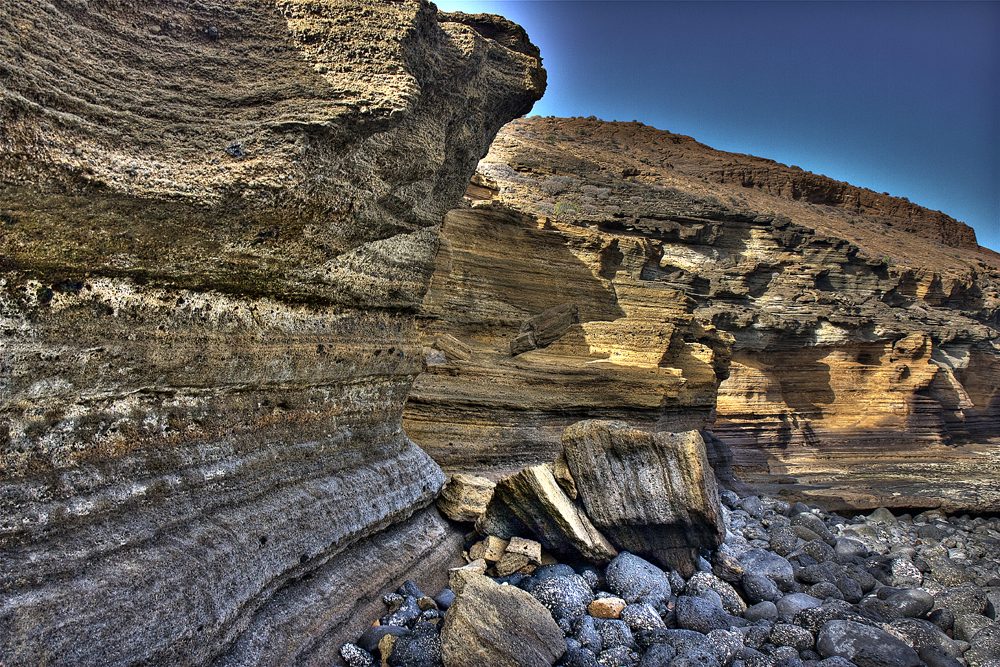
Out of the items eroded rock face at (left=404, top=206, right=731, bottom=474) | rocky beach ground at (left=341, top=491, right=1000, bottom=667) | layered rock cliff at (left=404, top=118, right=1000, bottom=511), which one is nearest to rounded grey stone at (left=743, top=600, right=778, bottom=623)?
rocky beach ground at (left=341, top=491, right=1000, bottom=667)

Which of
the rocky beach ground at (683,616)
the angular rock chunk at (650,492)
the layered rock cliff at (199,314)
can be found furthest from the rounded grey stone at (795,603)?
the layered rock cliff at (199,314)

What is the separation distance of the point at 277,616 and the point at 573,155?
69.3 ft

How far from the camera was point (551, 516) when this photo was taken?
13.8 ft

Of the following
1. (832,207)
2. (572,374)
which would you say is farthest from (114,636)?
(832,207)

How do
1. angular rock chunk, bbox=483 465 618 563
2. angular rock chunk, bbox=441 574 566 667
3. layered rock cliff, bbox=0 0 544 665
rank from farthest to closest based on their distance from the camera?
1. angular rock chunk, bbox=483 465 618 563
2. angular rock chunk, bbox=441 574 566 667
3. layered rock cliff, bbox=0 0 544 665

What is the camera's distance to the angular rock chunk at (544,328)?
318 inches

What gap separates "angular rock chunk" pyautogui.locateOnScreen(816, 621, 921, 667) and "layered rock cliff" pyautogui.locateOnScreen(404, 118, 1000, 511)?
3.88 meters

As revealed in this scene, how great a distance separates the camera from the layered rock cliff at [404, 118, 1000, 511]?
7699 millimetres

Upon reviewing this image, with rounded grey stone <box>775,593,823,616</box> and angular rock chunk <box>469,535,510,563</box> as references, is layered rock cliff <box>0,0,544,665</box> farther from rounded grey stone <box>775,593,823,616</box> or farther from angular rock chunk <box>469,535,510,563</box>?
rounded grey stone <box>775,593,823,616</box>

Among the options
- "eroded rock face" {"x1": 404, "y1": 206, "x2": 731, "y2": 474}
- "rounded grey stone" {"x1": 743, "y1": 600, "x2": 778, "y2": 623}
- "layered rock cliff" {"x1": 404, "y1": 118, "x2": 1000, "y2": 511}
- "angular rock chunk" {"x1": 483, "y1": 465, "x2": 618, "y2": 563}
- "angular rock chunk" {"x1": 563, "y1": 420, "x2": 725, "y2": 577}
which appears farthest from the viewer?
"layered rock cliff" {"x1": 404, "y1": 118, "x2": 1000, "y2": 511}

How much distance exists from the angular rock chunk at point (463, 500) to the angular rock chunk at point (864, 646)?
2.49 m

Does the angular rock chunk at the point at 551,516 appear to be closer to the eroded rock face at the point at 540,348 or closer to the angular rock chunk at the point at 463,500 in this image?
the angular rock chunk at the point at 463,500

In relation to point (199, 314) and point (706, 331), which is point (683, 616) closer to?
point (199, 314)

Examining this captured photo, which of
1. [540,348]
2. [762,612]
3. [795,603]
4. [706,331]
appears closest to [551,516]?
[762,612]
